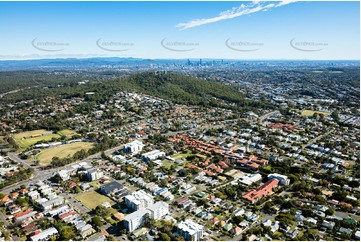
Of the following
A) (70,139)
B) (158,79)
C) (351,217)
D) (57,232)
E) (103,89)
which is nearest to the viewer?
(57,232)

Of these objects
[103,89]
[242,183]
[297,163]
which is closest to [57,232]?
[242,183]

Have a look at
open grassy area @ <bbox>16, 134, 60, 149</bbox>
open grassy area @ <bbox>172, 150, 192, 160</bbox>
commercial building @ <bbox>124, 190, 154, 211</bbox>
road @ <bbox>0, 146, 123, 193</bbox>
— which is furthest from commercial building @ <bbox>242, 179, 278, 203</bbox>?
open grassy area @ <bbox>16, 134, 60, 149</bbox>

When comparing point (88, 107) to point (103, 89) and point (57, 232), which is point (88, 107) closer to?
point (103, 89)

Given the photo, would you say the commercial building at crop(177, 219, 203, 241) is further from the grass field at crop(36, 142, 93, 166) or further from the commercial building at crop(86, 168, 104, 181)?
the grass field at crop(36, 142, 93, 166)

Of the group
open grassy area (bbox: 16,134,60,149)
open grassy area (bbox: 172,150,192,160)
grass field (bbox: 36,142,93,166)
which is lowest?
open grassy area (bbox: 172,150,192,160)

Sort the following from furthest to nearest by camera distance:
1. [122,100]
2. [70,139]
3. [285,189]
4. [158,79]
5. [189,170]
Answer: [158,79] → [122,100] → [70,139] → [189,170] → [285,189]

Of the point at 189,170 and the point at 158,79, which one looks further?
the point at 158,79
